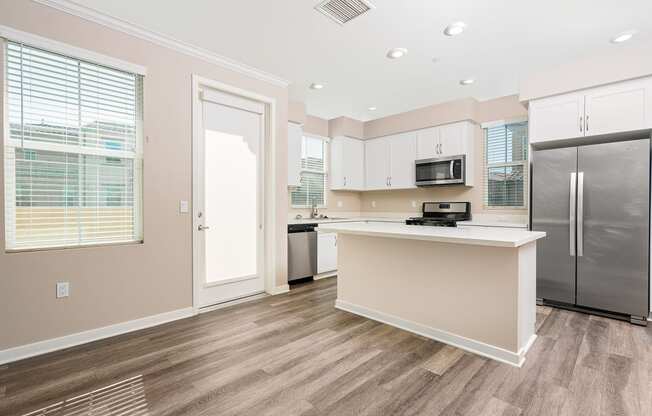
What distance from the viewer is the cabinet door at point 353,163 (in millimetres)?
5590

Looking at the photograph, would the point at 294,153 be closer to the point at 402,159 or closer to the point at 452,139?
the point at 402,159

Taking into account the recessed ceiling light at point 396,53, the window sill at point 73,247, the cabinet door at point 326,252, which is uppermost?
the recessed ceiling light at point 396,53

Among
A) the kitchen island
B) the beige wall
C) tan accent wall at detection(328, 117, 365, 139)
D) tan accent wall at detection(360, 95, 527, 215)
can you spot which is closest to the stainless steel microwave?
tan accent wall at detection(360, 95, 527, 215)

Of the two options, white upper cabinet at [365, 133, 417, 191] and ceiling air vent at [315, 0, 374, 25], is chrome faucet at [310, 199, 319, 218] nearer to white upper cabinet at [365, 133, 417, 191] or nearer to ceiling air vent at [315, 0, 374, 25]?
white upper cabinet at [365, 133, 417, 191]

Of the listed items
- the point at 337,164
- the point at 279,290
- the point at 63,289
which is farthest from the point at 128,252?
the point at 337,164

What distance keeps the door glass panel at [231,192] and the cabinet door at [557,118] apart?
3.22 m

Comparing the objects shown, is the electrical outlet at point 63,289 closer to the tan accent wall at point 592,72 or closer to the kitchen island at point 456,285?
the kitchen island at point 456,285

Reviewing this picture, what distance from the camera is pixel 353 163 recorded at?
572 cm

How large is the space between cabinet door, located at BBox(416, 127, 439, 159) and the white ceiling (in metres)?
1.03

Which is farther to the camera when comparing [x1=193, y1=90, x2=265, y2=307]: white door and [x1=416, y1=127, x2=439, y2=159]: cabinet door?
[x1=416, y1=127, x2=439, y2=159]: cabinet door

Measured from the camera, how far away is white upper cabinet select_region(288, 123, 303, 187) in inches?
181

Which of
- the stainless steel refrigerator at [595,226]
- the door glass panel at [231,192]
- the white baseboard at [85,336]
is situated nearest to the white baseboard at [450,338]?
the stainless steel refrigerator at [595,226]

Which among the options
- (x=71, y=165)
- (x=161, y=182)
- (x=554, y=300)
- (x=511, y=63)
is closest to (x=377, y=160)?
(x=511, y=63)

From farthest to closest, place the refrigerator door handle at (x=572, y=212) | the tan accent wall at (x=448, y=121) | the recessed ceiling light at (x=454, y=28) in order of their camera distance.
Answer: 1. the tan accent wall at (x=448, y=121)
2. the refrigerator door handle at (x=572, y=212)
3. the recessed ceiling light at (x=454, y=28)
